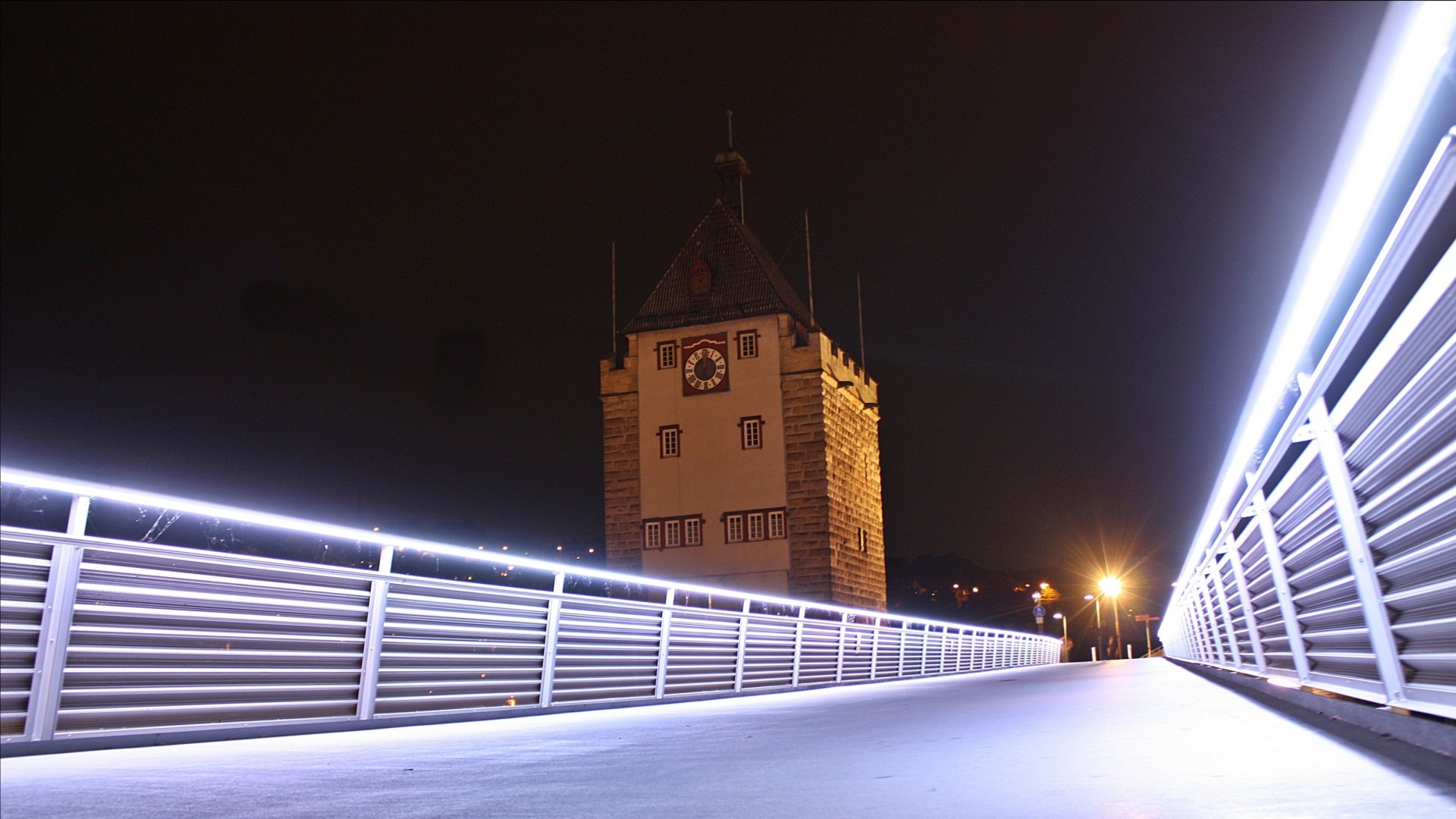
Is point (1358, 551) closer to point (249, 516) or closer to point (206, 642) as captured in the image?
point (249, 516)

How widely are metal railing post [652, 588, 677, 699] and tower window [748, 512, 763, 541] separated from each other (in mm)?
41636

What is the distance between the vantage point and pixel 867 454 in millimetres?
64875

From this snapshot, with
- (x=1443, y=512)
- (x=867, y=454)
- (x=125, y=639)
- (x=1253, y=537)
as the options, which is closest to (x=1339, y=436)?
(x=1443, y=512)

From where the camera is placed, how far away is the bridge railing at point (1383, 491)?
352 centimetres

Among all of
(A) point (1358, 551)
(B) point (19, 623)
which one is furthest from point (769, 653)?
(A) point (1358, 551)

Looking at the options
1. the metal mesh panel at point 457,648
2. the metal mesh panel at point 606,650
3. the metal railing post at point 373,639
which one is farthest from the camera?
the metal mesh panel at point 606,650

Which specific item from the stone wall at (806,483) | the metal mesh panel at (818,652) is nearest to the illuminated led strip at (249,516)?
the metal mesh panel at (818,652)

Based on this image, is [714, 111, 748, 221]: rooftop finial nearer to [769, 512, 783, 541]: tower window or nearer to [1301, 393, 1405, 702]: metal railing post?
[769, 512, 783, 541]: tower window

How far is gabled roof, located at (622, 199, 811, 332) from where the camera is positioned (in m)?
57.0

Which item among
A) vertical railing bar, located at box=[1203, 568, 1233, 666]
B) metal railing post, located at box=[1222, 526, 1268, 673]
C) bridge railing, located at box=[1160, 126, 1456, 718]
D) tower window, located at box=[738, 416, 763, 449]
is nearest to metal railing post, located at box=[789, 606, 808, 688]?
vertical railing bar, located at box=[1203, 568, 1233, 666]

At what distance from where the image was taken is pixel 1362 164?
338 cm

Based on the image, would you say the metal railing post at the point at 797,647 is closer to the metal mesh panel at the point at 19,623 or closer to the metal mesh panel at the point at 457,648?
the metal mesh panel at the point at 457,648

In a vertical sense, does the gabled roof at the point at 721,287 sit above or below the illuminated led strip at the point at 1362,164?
above

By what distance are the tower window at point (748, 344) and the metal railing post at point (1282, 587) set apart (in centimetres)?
4946
